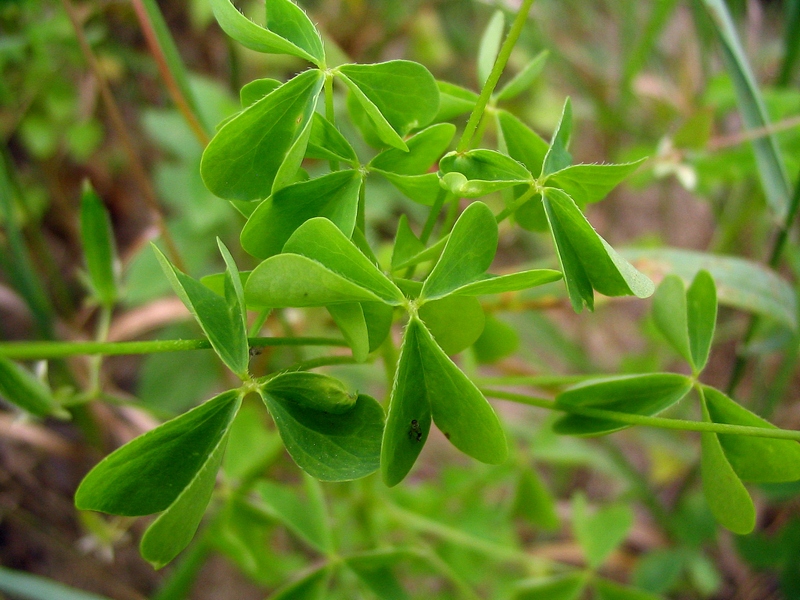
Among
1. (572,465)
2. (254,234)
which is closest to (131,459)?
(254,234)

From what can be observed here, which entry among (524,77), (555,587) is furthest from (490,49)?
(555,587)

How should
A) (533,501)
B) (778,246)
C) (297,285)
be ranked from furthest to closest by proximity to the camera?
(533,501) → (778,246) → (297,285)

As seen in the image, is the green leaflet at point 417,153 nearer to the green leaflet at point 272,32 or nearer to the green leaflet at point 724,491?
the green leaflet at point 272,32

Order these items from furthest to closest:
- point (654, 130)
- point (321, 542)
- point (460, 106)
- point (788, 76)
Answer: point (654, 130) < point (788, 76) < point (321, 542) < point (460, 106)

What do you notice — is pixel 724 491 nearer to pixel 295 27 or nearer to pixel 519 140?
pixel 519 140

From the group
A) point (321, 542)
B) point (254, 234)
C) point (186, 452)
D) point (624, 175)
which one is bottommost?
point (321, 542)

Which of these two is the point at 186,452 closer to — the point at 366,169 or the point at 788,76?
the point at 366,169
